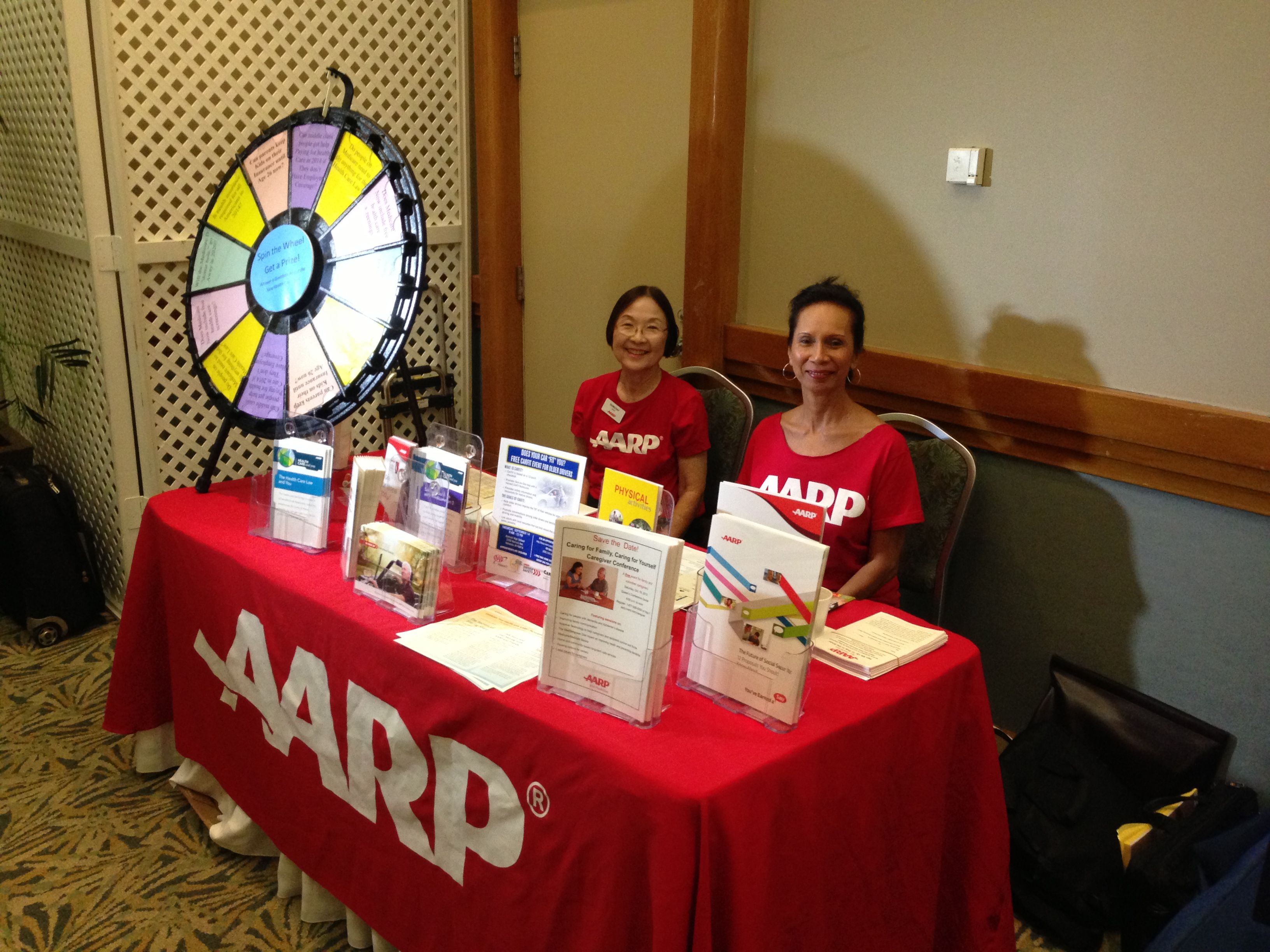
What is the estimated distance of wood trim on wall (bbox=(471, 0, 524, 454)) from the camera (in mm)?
3422

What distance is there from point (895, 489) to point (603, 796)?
103 cm

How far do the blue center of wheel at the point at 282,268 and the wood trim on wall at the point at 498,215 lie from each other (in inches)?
58.0

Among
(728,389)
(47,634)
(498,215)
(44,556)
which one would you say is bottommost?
(47,634)

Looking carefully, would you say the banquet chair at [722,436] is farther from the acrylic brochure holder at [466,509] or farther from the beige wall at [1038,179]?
the acrylic brochure holder at [466,509]

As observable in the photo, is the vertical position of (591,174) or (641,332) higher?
(591,174)

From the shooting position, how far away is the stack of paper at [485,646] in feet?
4.98

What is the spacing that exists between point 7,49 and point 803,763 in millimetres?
3350

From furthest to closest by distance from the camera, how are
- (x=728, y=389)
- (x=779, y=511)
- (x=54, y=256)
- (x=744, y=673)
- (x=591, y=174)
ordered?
(x=591, y=174) → (x=54, y=256) → (x=728, y=389) → (x=779, y=511) → (x=744, y=673)

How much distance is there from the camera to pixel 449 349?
3641 mm

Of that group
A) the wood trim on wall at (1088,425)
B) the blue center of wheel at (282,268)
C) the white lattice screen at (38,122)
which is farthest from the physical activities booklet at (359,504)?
the white lattice screen at (38,122)

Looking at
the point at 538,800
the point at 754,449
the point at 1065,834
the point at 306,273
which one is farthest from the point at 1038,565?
the point at 306,273

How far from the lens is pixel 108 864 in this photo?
2.16m

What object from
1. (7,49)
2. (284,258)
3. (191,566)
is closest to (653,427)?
(284,258)

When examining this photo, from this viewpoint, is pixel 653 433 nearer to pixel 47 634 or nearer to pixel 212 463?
pixel 212 463
